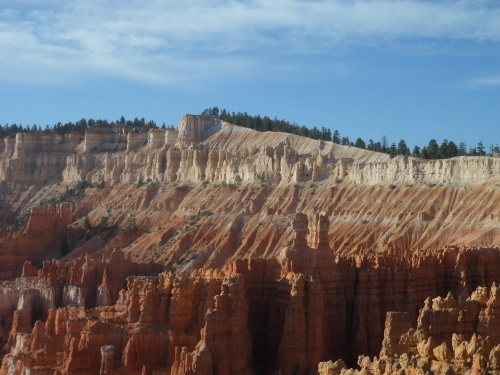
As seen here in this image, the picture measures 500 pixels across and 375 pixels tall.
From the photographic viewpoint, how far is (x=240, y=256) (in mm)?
83125

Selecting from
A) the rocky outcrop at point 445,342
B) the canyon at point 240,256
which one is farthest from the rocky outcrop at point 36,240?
the rocky outcrop at point 445,342

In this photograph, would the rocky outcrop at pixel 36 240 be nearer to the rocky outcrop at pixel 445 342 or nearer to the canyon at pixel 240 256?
the canyon at pixel 240 256

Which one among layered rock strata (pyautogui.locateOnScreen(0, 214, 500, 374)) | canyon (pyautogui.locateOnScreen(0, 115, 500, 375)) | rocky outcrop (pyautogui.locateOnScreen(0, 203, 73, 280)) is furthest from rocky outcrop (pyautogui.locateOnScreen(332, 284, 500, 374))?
rocky outcrop (pyautogui.locateOnScreen(0, 203, 73, 280))

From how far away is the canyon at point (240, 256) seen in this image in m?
38.0

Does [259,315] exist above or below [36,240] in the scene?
below

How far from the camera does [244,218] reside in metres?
95.4

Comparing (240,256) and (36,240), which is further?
(36,240)

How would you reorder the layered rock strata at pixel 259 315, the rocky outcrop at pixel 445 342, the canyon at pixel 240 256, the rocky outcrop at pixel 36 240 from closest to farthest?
the rocky outcrop at pixel 445 342 < the canyon at pixel 240 256 < the layered rock strata at pixel 259 315 < the rocky outcrop at pixel 36 240

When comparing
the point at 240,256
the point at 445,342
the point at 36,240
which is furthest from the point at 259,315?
the point at 36,240

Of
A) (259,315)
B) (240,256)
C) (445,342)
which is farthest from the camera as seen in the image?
(240,256)

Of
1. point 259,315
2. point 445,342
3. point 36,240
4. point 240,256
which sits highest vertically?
point 36,240

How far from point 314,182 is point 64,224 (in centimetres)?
3106

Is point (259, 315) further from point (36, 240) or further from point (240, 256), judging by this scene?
point (36, 240)

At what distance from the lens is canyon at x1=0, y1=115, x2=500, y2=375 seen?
125 feet
